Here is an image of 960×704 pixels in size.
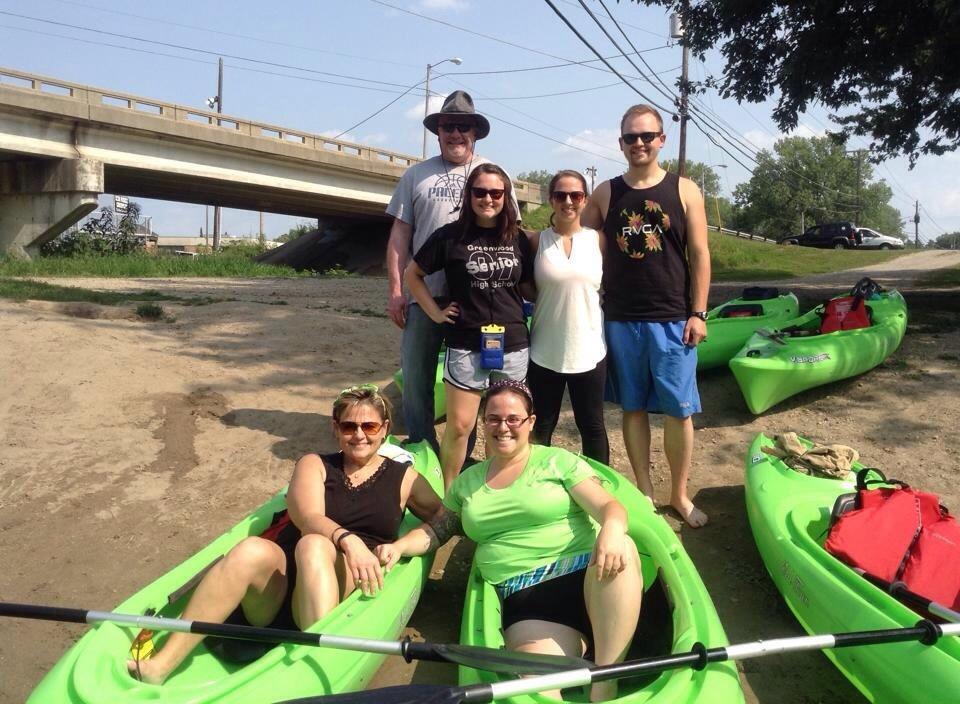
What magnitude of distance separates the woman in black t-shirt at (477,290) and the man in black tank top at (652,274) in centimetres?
48

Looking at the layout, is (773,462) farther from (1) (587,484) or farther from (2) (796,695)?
(1) (587,484)

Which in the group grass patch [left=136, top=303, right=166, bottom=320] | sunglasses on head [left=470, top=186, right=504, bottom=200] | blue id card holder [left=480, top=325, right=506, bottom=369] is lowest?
Answer: grass patch [left=136, top=303, right=166, bottom=320]

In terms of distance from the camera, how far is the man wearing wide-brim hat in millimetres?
3918

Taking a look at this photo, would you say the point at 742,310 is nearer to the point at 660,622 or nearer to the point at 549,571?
the point at 660,622

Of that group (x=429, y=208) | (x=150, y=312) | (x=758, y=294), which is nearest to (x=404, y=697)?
(x=429, y=208)

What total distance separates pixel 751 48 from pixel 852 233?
1053 inches

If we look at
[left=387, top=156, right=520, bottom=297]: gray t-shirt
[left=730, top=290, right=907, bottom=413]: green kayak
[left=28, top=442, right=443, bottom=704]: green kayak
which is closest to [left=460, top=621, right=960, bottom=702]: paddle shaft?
Result: [left=28, top=442, right=443, bottom=704]: green kayak

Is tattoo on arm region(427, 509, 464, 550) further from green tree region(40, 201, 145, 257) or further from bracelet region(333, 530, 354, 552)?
green tree region(40, 201, 145, 257)

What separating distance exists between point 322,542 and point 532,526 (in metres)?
0.80

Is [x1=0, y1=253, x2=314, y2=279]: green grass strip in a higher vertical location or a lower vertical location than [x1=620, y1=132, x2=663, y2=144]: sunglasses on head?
lower

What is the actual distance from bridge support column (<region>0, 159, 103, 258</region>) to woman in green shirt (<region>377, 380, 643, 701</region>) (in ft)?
61.0

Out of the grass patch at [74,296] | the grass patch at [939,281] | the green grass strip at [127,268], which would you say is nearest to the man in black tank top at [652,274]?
the grass patch at [74,296]

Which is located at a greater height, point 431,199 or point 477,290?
point 431,199

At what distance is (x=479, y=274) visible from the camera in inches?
141
